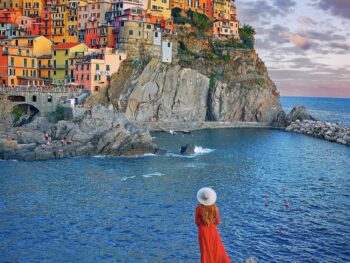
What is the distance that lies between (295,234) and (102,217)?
14.7m

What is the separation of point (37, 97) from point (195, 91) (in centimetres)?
3501

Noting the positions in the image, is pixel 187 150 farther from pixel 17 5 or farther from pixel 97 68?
pixel 17 5

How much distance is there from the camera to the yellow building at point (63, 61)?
291 ft

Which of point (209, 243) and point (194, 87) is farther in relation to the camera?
point (194, 87)

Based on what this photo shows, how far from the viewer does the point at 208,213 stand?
1156 cm

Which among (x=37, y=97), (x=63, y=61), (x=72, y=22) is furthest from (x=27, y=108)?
(x=72, y=22)

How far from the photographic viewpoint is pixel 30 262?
27.2m

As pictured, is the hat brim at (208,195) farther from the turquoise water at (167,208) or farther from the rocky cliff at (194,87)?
the rocky cliff at (194,87)

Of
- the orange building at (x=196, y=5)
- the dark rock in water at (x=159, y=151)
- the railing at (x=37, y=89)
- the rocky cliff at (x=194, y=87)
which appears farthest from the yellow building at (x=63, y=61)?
the dark rock in water at (x=159, y=151)

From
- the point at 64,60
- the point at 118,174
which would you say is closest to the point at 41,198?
the point at 118,174

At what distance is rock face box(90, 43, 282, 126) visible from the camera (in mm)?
89312

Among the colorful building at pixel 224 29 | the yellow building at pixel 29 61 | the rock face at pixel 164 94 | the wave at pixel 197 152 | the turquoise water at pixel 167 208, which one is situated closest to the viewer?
the turquoise water at pixel 167 208

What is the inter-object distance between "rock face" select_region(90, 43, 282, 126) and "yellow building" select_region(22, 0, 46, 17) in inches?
1178

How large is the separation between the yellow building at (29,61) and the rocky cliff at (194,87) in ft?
42.2
